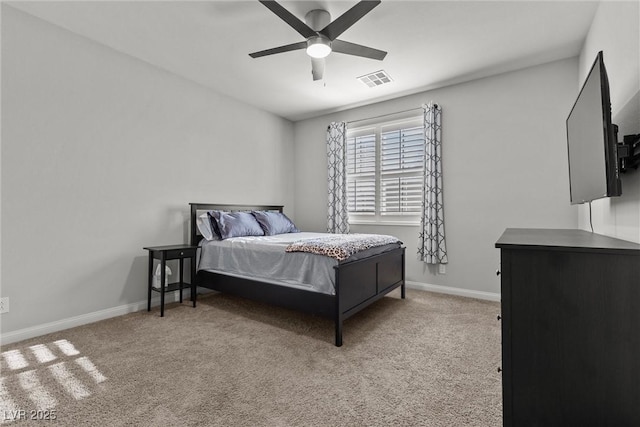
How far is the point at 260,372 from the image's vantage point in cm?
197

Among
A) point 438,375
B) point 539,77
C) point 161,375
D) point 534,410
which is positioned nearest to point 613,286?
point 534,410

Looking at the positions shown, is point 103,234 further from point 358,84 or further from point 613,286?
point 613,286

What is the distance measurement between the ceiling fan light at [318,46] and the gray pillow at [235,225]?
205 cm

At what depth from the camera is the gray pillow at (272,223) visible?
400 centimetres

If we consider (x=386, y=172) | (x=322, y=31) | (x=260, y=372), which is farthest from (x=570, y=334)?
(x=386, y=172)

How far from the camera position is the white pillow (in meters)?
3.62

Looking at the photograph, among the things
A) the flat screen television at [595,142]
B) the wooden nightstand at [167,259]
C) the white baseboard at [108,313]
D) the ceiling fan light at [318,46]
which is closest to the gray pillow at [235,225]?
the wooden nightstand at [167,259]

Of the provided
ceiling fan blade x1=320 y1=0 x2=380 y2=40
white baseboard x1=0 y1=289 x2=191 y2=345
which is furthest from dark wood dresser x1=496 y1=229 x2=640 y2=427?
white baseboard x1=0 y1=289 x2=191 y2=345

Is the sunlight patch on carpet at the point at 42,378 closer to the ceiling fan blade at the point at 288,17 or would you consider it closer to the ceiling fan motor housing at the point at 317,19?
the ceiling fan blade at the point at 288,17

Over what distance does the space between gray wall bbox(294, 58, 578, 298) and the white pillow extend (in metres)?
2.48

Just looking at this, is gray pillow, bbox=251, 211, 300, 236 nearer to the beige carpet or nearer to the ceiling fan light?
the beige carpet

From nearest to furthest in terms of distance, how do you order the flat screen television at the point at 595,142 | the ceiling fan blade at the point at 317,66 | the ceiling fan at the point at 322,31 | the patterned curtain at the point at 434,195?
the flat screen television at the point at 595,142, the ceiling fan at the point at 322,31, the ceiling fan blade at the point at 317,66, the patterned curtain at the point at 434,195

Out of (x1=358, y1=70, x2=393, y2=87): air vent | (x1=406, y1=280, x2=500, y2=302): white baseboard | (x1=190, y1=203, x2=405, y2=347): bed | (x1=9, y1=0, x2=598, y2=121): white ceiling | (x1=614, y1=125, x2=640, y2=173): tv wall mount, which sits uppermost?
(x1=358, y1=70, x2=393, y2=87): air vent

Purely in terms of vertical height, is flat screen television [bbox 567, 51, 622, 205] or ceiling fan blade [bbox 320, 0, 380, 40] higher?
ceiling fan blade [bbox 320, 0, 380, 40]
